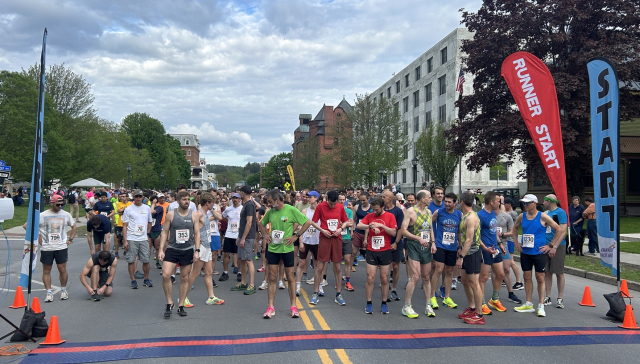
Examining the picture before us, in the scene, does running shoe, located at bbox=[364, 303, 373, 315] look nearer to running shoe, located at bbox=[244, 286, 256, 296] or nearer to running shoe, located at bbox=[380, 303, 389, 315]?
running shoe, located at bbox=[380, 303, 389, 315]

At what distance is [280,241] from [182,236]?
57.9 inches

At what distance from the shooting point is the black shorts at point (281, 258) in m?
6.86

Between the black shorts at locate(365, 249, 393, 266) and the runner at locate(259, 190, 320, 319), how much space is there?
42.5 inches

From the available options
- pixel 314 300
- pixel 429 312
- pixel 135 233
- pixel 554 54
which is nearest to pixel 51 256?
pixel 135 233

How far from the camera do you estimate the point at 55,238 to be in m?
7.89

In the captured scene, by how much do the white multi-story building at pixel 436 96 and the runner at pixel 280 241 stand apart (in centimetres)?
3396

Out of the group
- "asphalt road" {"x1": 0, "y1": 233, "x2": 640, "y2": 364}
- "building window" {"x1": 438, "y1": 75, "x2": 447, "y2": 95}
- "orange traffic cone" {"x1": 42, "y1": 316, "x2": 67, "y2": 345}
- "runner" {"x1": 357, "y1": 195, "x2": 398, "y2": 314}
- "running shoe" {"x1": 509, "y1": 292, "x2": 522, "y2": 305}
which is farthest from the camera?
"building window" {"x1": 438, "y1": 75, "x2": 447, "y2": 95}

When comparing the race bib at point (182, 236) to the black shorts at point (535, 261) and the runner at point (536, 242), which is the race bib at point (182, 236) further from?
the black shorts at point (535, 261)

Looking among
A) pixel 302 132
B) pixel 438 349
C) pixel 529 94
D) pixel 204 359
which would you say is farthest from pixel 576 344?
pixel 302 132

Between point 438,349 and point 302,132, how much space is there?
11566 centimetres

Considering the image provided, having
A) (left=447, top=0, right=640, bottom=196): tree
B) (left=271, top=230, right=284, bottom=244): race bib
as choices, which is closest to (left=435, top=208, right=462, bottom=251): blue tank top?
(left=271, top=230, right=284, bottom=244): race bib

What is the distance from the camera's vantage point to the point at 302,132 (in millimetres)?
120000

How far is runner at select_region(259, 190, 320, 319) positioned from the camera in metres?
6.84

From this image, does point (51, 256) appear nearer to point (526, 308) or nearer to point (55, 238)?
point (55, 238)
